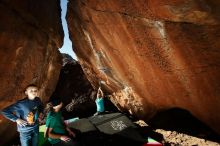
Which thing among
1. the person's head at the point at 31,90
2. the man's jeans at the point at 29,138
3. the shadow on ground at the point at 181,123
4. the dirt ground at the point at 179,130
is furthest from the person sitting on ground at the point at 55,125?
the shadow on ground at the point at 181,123

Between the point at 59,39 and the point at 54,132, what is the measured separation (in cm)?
454

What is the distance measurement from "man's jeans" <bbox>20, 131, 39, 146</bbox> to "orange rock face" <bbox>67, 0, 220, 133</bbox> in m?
2.97

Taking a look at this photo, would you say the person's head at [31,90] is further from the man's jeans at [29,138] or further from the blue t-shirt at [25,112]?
the man's jeans at [29,138]

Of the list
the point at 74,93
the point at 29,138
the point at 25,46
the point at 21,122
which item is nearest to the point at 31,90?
the point at 21,122

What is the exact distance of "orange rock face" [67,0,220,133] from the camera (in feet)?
14.8

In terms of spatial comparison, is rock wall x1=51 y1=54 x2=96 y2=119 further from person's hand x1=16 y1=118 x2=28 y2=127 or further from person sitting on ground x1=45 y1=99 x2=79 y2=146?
person's hand x1=16 y1=118 x2=28 y2=127

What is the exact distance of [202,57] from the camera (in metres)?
4.87

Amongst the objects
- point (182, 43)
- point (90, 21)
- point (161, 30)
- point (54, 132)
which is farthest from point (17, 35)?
point (182, 43)

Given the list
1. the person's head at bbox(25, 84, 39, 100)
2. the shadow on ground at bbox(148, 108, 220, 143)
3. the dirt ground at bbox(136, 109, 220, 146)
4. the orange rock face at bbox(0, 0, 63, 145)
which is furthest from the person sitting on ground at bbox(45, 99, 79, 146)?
the shadow on ground at bbox(148, 108, 220, 143)

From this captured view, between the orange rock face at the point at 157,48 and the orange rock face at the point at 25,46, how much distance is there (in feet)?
2.95

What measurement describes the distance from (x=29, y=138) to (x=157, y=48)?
10.2 feet

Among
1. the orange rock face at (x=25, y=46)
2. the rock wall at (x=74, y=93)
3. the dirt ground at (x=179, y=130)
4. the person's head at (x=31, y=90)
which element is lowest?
the dirt ground at (x=179, y=130)

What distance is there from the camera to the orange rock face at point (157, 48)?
4.50 m

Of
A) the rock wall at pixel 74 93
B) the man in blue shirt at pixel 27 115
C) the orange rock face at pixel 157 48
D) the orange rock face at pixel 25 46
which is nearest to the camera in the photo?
the man in blue shirt at pixel 27 115
